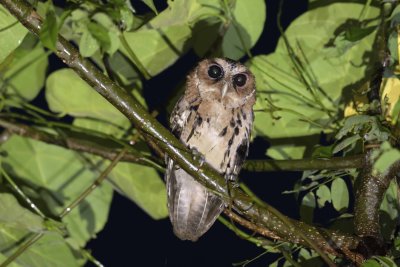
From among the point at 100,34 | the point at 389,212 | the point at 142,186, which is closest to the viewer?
the point at 100,34

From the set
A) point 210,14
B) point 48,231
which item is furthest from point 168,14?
point 48,231

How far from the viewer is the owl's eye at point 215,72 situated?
128 centimetres

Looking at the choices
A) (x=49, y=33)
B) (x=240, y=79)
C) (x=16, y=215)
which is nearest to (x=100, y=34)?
(x=49, y=33)

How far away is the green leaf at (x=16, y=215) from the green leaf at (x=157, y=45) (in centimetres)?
29

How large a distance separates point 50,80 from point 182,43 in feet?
0.73

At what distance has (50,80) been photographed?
1.12 meters

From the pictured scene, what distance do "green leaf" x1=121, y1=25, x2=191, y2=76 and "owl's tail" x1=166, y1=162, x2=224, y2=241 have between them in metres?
0.30

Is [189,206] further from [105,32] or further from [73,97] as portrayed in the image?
[105,32]

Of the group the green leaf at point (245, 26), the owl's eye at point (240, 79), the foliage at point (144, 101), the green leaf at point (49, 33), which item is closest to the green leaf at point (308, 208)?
the foliage at point (144, 101)

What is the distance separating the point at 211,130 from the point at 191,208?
0.17 metres

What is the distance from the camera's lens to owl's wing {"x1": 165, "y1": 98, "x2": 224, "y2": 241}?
1.29m

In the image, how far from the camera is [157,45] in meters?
1.06

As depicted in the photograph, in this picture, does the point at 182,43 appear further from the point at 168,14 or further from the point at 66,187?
the point at 66,187

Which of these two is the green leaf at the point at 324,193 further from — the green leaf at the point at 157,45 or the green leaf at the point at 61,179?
the green leaf at the point at 61,179
